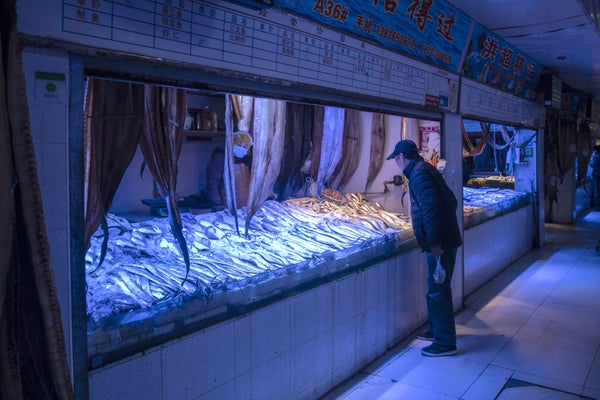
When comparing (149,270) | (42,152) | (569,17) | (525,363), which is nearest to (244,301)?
(149,270)

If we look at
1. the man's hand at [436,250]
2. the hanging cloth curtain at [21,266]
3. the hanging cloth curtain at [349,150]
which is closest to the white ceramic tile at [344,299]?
the man's hand at [436,250]

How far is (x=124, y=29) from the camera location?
1924 millimetres

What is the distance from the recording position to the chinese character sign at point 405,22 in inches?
121

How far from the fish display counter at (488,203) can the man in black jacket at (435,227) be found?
158 cm

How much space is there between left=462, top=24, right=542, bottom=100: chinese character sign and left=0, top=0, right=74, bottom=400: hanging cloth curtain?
4671 mm

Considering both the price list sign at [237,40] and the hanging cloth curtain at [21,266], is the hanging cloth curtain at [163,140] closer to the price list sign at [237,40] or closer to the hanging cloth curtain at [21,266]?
the price list sign at [237,40]

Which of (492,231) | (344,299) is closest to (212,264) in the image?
(344,299)

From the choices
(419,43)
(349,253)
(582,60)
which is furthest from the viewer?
(582,60)

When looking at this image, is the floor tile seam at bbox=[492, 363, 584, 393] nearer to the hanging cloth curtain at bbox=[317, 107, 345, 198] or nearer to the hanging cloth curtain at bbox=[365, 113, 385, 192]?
the hanging cloth curtain at bbox=[317, 107, 345, 198]

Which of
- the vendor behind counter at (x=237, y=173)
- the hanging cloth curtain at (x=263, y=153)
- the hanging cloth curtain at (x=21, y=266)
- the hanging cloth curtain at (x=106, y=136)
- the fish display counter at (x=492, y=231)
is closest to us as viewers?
the hanging cloth curtain at (x=21, y=266)

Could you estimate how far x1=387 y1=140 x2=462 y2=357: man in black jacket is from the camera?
3.84 m

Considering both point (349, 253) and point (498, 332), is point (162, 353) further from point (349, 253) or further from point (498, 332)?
point (498, 332)

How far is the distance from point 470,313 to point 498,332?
576 mm

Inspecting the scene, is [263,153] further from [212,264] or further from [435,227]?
[435,227]
